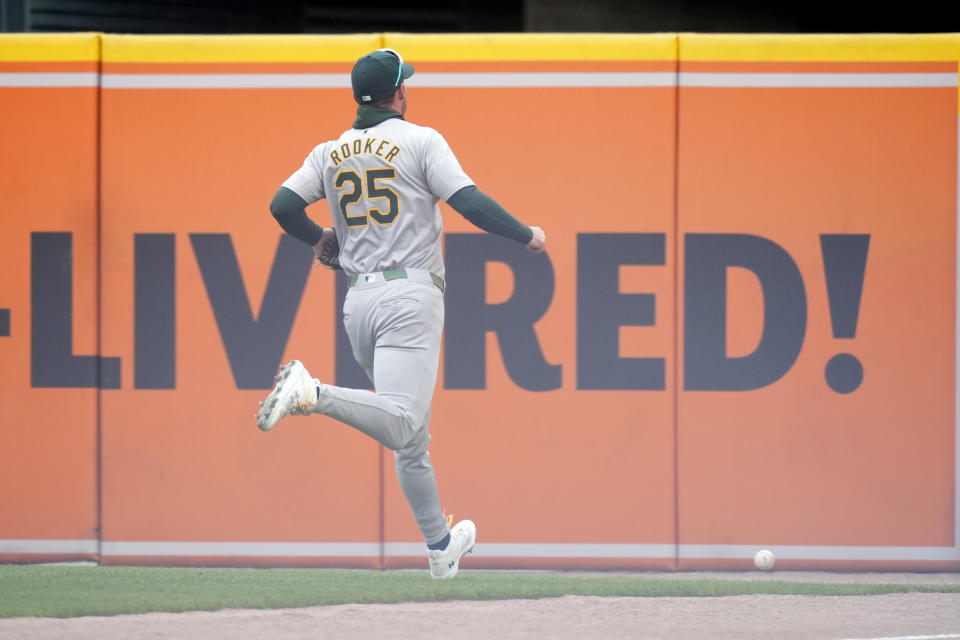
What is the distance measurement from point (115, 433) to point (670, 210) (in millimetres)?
3076

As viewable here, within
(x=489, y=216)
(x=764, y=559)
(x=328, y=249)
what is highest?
(x=489, y=216)

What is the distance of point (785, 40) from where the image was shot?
6.81 metres

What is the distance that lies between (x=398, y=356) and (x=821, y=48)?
292 cm

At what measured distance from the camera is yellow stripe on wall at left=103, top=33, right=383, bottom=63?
22.5ft

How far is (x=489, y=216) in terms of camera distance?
5336 mm

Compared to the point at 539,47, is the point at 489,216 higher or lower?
lower

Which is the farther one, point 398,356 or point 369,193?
point 369,193

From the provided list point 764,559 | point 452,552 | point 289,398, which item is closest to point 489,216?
point 289,398

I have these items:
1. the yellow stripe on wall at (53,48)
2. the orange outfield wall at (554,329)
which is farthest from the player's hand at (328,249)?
the yellow stripe on wall at (53,48)

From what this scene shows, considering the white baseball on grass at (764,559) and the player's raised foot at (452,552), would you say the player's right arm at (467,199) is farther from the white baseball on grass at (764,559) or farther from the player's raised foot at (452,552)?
the white baseball on grass at (764,559)

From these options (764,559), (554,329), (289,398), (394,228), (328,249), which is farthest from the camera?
(554,329)

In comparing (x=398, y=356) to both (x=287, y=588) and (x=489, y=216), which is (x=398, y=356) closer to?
(x=489, y=216)

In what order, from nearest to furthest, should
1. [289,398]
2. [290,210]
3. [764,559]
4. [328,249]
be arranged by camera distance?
[289,398] < [290,210] < [328,249] < [764,559]

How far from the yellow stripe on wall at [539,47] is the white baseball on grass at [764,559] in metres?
2.56
